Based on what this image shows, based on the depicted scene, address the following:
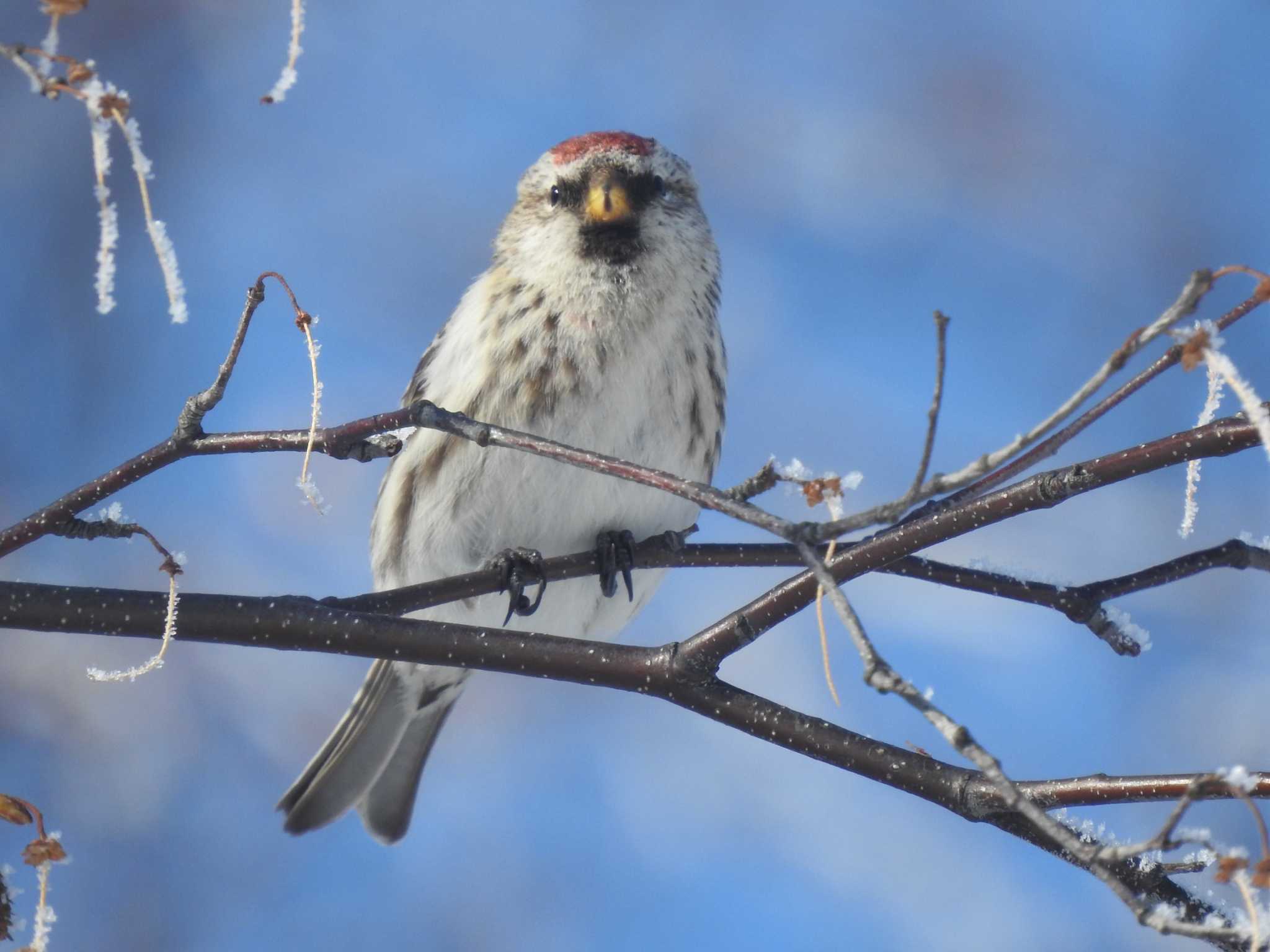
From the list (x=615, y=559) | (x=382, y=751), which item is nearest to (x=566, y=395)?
(x=615, y=559)

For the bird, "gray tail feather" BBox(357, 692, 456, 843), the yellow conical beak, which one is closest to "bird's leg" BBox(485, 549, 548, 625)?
the bird

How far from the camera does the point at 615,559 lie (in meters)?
2.74

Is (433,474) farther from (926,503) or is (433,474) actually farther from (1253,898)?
(1253,898)

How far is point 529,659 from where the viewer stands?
186 cm

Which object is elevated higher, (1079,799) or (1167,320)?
(1167,320)

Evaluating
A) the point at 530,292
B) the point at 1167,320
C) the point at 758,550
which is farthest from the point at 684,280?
the point at 1167,320

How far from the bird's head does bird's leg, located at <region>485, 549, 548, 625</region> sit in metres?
0.65

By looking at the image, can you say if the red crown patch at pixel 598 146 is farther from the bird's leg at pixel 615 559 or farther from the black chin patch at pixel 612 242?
the bird's leg at pixel 615 559

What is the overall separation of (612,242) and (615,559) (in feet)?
2.29

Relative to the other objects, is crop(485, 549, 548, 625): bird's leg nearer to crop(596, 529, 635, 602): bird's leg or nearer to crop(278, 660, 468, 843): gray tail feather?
crop(596, 529, 635, 602): bird's leg

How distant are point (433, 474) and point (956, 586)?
1.29 metres

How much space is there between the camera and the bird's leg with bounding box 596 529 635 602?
8.91ft

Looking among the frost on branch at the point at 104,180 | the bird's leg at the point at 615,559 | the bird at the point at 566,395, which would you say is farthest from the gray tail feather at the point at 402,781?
the frost on branch at the point at 104,180

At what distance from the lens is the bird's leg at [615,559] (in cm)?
271
